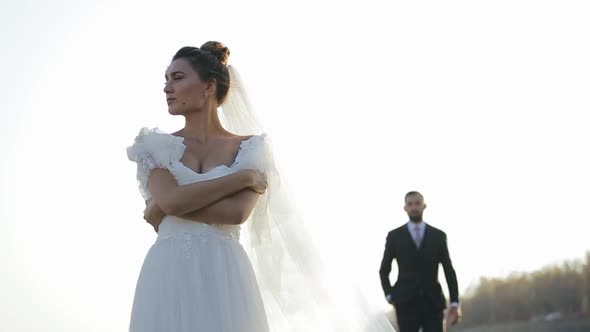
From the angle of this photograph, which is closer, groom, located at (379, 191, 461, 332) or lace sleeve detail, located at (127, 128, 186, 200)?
lace sleeve detail, located at (127, 128, 186, 200)

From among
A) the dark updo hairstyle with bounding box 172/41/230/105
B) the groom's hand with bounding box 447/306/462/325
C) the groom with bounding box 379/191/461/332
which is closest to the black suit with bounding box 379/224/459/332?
the groom with bounding box 379/191/461/332

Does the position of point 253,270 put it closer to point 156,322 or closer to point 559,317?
point 156,322

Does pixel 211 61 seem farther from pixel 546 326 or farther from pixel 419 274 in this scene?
pixel 546 326

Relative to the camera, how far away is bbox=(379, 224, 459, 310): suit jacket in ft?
35.7

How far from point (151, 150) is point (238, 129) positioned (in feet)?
2.44

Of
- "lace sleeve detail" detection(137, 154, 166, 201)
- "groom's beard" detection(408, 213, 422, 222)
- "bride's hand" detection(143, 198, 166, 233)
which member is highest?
"groom's beard" detection(408, 213, 422, 222)

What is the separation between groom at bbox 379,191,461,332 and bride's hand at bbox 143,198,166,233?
5940mm

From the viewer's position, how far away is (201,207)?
4863mm

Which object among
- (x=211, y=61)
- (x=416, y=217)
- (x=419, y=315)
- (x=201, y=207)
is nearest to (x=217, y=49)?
(x=211, y=61)

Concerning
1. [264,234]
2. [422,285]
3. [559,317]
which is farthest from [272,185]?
[559,317]

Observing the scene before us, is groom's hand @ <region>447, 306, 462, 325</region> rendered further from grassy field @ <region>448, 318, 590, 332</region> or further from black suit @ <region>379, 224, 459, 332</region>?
grassy field @ <region>448, 318, 590, 332</region>

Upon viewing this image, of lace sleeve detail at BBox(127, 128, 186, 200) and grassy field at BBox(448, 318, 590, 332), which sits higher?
lace sleeve detail at BBox(127, 128, 186, 200)

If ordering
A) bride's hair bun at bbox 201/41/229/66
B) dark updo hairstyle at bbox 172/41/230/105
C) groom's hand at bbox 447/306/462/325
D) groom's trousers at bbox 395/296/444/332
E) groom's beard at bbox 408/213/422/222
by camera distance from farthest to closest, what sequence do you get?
groom's beard at bbox 408/213/422/222 < groom's trousers at bbox 395/296/444/332 < groom's hand at bbox 447/306/462/325 < bride's hair bun at bbox 201/41/229/66 < dark updo hairstyle at bbox 172/41/230/105

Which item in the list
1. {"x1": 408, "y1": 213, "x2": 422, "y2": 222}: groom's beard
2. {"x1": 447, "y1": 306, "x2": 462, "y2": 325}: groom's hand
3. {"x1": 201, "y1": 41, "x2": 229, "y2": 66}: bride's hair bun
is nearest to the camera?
{"x1": 201, "y1": 41, "x2": 229, "y2": 66}: bride's hair bun
